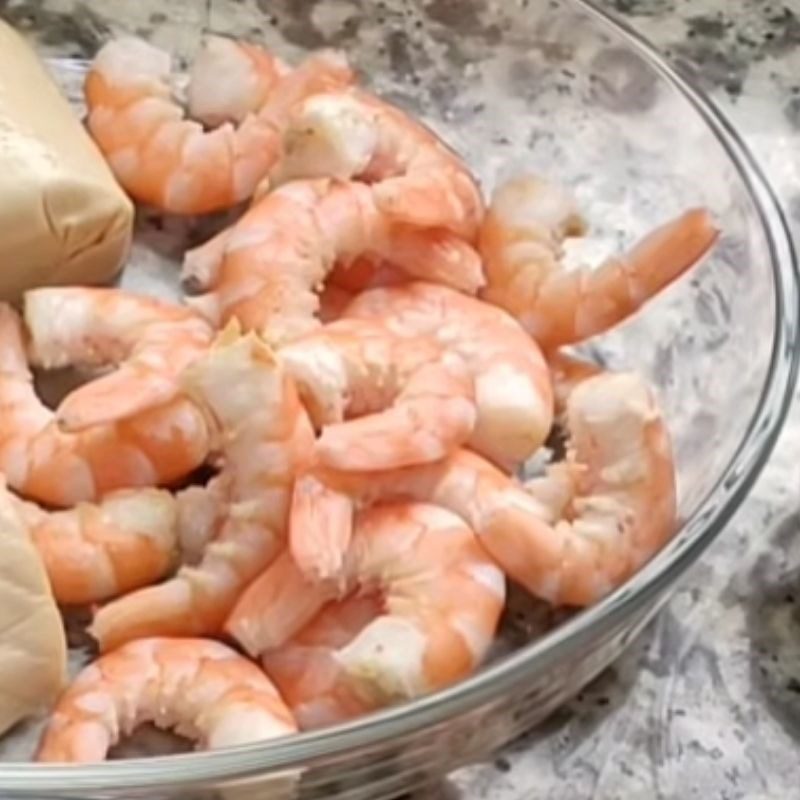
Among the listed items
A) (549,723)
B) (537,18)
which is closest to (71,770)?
(549,723)

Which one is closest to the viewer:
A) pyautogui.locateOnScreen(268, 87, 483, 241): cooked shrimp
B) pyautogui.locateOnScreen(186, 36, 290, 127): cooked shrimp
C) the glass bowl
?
the glass bowl

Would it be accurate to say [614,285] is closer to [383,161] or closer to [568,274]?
[568,274]

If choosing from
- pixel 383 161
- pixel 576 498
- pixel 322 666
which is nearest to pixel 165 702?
pixel 322 666

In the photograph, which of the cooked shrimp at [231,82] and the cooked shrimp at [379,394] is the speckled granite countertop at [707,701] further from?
the cooked shrimp at [231,82]

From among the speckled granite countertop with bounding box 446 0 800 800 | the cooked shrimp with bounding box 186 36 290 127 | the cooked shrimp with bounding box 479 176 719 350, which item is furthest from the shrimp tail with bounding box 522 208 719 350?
the cooked shrimp with bounding box 186 36 290 127

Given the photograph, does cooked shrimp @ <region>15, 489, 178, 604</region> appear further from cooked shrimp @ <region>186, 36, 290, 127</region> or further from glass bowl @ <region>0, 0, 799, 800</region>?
cooked shrimp @ <region>186, 36, 290, 127</region>
